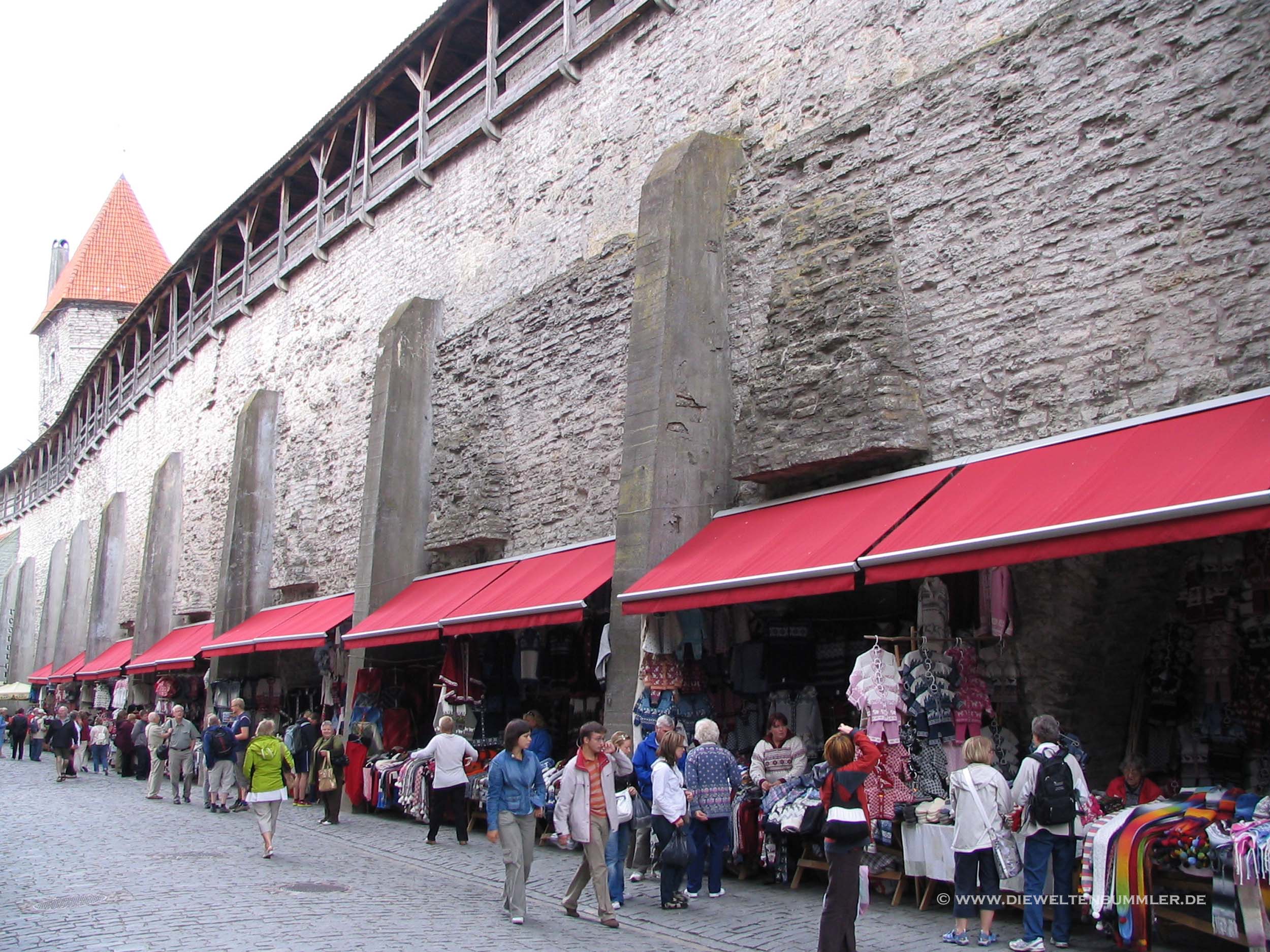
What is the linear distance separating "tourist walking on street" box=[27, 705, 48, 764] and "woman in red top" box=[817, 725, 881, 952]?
22.0m

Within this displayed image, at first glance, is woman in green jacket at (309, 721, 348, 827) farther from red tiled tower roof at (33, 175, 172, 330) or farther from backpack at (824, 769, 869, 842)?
red tiled tower roof at (33, 175, 172, 330)

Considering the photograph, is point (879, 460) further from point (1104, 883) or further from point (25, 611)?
point (25, 611)

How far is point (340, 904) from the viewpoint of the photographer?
24.3 ft

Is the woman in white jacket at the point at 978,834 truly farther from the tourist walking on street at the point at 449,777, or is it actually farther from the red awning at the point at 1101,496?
the tourist walking on street at the point at 449,777

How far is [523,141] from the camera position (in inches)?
575

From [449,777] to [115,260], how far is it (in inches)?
1845

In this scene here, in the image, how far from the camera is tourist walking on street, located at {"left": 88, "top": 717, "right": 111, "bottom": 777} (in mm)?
21656

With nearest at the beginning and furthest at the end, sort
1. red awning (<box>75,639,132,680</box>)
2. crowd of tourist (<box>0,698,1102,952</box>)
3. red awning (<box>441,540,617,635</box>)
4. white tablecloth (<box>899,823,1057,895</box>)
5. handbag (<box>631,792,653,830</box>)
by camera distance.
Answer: crowd of tourist (<box>0,698,1102,952</box>), white tablecloth (<box>899,823,1057,895</box>), handbag (<box>631,792,653,830</box>), red awning (<box>441,540,617,635</box>), red awning (<box>75,639,132,680</box>)

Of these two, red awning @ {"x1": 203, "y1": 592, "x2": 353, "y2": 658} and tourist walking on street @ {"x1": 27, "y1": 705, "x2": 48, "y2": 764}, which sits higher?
red awning @ {"x1": 203, "y1": 592, "x2": 353, "y2": 658}

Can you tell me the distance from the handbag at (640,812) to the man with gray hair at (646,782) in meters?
0.03

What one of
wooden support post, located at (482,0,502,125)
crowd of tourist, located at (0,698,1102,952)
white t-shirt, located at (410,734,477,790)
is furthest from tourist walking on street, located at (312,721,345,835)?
wooden support post, located at (482,0,502,125)

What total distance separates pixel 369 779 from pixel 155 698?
13.1 metres

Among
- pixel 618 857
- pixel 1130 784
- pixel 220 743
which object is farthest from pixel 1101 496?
pixel 220 743

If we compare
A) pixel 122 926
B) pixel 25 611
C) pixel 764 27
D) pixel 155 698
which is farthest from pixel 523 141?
pixel 25 611
